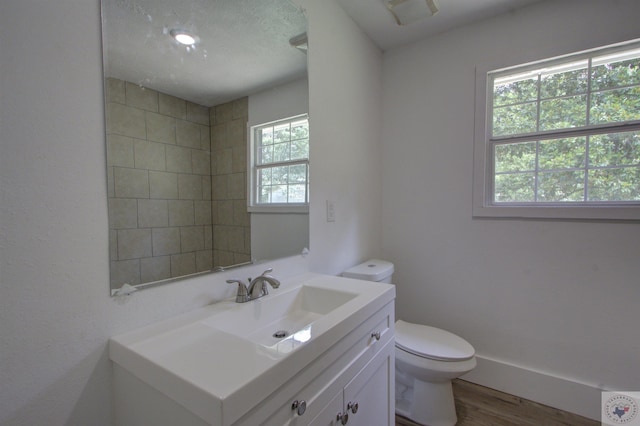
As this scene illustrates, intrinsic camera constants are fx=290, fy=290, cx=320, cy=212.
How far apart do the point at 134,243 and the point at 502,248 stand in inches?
81.3

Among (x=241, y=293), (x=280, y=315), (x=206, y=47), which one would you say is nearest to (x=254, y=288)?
(x=241, y=293)

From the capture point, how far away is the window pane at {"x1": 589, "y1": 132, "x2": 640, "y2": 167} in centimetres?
161

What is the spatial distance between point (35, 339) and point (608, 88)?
8.95 ft

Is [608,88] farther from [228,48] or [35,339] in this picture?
[35,339]

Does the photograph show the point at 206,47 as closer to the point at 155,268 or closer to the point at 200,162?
the point at 200,162

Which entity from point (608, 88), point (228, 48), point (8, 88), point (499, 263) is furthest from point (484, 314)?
point (8, 88)

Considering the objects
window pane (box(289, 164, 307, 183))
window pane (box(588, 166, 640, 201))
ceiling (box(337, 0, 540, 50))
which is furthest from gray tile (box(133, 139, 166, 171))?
window pane (box(588, 166, 640, 201))

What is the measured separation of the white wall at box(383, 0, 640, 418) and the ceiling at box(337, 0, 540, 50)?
0.07 m

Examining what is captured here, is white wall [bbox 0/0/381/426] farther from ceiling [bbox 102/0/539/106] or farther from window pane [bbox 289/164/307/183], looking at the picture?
Answer: window pane [bbox 289/164/307/183]

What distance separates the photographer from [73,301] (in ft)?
2.46

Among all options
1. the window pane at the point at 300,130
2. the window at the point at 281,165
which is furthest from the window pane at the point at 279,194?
the window pane at the point at 300,130

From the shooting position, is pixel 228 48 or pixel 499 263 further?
pixel 499 263

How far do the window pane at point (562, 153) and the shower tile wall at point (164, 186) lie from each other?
1870 millimetres

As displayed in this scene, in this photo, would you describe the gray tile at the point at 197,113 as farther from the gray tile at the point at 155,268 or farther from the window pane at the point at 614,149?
the window pane at the point at 614,149
